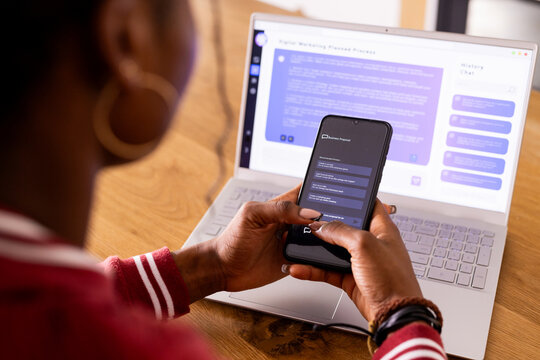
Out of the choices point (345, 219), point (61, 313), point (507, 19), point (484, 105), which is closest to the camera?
point (61, 313)

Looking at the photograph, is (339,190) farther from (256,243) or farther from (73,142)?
(73,142)

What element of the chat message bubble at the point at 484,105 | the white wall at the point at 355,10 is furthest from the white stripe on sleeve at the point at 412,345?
the white wall at the point at 355,10

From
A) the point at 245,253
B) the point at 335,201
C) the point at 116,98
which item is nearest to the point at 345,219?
the point at 335,201

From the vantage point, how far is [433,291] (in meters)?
0.85

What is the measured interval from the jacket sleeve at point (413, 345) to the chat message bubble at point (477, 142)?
39cm

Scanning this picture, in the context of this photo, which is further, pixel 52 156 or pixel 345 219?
pixel 345 219

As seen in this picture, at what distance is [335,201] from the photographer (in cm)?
84

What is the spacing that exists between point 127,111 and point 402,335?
372 millimetres

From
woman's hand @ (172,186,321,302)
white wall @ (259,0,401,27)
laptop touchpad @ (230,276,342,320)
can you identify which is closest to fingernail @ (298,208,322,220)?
woman's hand @ (172,186,321,302)

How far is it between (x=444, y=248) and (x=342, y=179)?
0.20 m

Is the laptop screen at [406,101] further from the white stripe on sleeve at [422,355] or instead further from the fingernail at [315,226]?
the white stripe on sleeve at [422,355]

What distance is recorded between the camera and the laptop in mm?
925

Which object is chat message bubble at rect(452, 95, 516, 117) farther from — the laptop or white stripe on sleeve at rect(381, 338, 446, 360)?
white stripe on sleeve at rect(381, 338, 446, 360)

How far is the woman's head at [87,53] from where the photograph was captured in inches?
15.5
